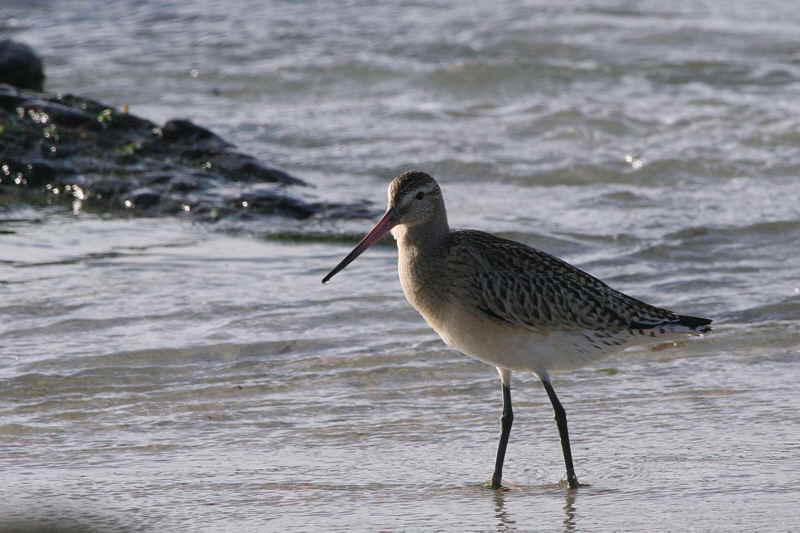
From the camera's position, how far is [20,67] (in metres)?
13.5

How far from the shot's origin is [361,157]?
12820 millimetres

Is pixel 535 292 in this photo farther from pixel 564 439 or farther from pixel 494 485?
pixel 494 485

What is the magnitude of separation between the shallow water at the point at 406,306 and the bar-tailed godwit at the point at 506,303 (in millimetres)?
473

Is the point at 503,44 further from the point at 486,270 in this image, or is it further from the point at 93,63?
the point at 486,270

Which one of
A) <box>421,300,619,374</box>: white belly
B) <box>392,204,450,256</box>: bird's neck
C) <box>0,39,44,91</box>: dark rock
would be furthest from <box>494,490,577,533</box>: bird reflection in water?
<box>0,39,44,91</box>: dark rock

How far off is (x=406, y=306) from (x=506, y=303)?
8.86 feet

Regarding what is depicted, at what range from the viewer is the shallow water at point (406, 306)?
5633 mm

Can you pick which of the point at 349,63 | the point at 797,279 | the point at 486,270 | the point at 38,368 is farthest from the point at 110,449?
the point at 349,63

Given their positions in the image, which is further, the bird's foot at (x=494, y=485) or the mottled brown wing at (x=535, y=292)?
the mottled brown wing at (x=535, y=292)

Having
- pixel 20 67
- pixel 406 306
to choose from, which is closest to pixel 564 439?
pixel 406 306

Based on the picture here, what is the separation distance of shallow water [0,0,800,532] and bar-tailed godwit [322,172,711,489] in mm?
473

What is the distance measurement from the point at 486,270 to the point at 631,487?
104cm

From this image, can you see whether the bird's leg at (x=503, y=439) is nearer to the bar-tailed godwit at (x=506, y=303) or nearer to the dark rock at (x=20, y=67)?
the bar-tailed godwit at (x=506, y=303)

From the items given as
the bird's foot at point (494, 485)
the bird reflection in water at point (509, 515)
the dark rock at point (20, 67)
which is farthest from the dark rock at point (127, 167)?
the bird reflection in water at point (509, 515)
